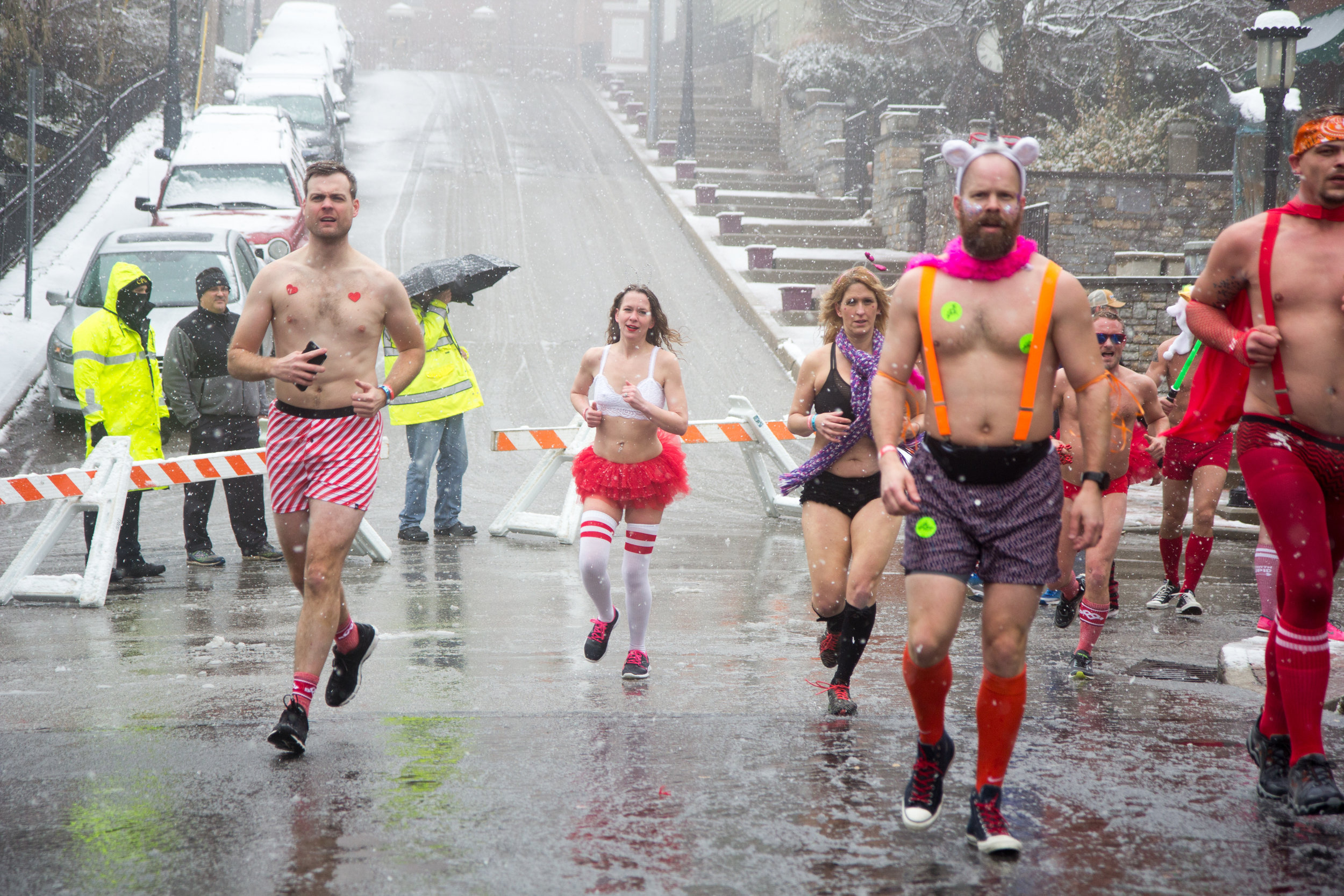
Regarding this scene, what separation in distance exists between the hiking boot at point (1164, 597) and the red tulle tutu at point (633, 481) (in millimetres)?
3451

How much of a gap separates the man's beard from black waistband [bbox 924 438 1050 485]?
1.81 feet

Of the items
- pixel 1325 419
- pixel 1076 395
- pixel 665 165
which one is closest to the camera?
pixel 1076 395

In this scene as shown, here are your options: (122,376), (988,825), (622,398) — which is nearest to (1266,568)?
(622,398)

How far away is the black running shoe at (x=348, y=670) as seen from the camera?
5113 mm

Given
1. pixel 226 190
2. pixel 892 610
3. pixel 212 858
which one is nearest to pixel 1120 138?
pixel 226 190

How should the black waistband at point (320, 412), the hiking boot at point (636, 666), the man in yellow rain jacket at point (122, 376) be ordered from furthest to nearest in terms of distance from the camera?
1. the man in yellow rain jacket at point (122, 376)
2. the hiking boot at point (636, 666)
3. the black waistband at point (320, 412)

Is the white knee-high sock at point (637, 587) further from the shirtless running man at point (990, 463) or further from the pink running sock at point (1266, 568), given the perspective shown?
the pink running sock at point (1266, 568)

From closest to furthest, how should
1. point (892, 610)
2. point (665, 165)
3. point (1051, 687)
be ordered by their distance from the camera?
point (1051, 687) < point (892, 610) < point (665, 165)

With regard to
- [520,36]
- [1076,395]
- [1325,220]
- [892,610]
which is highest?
[520,36]

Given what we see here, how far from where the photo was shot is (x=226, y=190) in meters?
18.9

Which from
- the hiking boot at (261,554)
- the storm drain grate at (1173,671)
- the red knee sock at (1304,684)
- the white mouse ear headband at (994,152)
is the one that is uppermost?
the white mouse ear headband at (994,152)

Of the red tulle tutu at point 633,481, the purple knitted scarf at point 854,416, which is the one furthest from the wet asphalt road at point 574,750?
the purple knitted scarf at point 854,416

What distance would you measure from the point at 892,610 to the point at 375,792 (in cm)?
437

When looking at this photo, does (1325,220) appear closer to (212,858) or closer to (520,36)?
(212,858)
